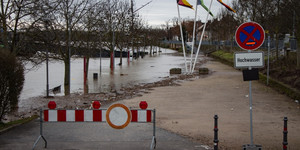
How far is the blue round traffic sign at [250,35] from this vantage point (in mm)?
8117

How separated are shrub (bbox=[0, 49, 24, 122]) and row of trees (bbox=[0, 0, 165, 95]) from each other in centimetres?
310

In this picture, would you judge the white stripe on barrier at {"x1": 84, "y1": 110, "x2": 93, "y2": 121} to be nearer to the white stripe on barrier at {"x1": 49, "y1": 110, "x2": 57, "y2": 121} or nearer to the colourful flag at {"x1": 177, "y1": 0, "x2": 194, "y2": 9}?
the white stripe on barrier at {"x1": 49, "y1": 110, "x2": 57, "y2": 121}

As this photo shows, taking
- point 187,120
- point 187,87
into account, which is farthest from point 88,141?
point 187,87

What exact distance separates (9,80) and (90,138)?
2346mm

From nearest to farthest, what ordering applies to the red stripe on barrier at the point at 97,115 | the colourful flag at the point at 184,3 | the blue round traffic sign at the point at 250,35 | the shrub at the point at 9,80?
the red stripe on barrier at the point at 97,115, the blue round traffic sign at the point at 250,35, the shrub at the point at 9,80, the colourful flag at the point at 184,3

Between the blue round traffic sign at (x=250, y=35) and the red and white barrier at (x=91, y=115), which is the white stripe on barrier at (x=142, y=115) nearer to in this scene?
the red and white barrier at (x=91, y=115)

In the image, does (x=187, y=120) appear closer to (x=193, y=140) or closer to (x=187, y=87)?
(x=193, y=140)

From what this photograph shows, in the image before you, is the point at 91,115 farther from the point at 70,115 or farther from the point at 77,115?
the point at 70,115

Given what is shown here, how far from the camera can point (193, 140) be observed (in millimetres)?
9180

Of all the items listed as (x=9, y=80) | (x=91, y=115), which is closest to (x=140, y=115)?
(x=91, y=115)

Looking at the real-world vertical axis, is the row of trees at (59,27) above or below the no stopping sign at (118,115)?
above

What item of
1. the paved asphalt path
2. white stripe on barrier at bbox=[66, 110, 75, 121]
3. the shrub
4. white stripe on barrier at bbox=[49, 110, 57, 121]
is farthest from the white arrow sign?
the shrub

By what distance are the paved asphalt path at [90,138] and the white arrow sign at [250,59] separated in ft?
6.60

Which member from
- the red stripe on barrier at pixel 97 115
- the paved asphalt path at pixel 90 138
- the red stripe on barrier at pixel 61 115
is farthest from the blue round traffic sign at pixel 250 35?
the red stripe on barrier at pixel 61 115
